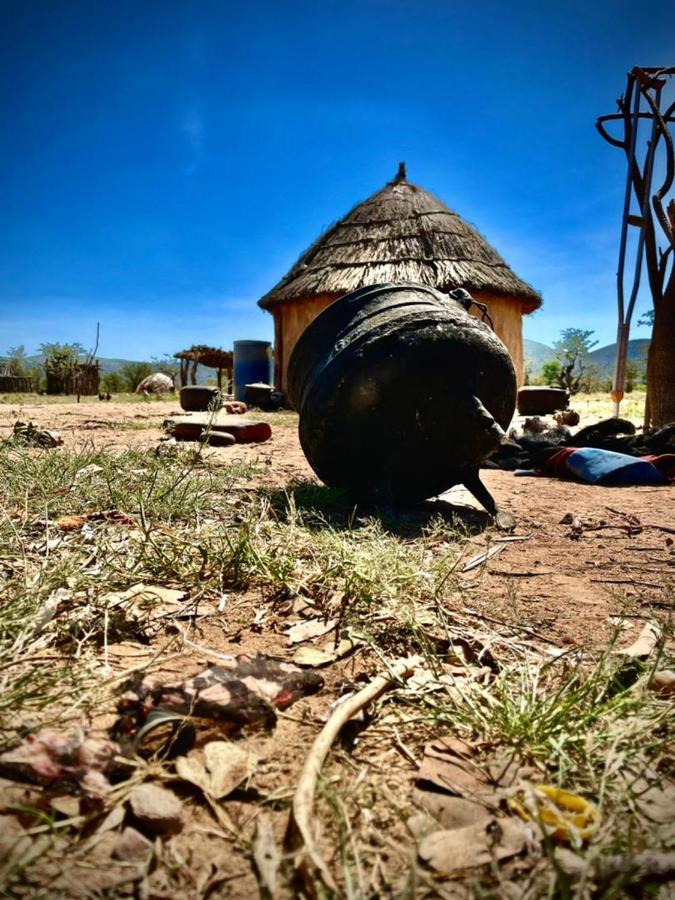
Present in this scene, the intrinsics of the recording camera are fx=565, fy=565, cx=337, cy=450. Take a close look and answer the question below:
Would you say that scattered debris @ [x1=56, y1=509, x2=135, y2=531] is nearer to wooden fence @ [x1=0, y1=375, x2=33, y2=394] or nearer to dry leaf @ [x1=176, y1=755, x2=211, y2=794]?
dry leaf @ [x1=176, y1=755, x2=211, y2=794]

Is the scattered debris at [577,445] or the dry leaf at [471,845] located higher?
the scattered debris at [577,445]

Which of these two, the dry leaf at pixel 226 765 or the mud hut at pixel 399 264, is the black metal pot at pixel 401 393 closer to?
the dry leaf at pixel 226 765

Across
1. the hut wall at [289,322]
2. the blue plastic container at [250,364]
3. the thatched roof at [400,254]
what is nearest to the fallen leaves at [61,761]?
the thatched roof at [400,254]

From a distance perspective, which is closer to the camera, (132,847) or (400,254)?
(132,847)

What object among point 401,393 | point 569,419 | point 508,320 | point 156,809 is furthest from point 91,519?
point 508,320

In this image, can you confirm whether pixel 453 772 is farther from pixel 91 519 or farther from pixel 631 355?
pixel 631 355

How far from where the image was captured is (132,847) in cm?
85

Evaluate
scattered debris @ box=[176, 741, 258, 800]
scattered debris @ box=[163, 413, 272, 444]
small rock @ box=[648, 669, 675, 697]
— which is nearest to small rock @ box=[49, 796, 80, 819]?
scattered debris @ box=[176, 741, 258, 800]

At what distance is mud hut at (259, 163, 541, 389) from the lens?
12648mm

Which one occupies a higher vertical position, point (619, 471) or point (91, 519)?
point (619, 471)

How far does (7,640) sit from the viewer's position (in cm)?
135

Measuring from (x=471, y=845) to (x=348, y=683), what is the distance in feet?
1.76

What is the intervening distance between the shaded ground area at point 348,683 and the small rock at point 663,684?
1.8 inches

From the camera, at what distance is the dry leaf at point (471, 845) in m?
0.85
